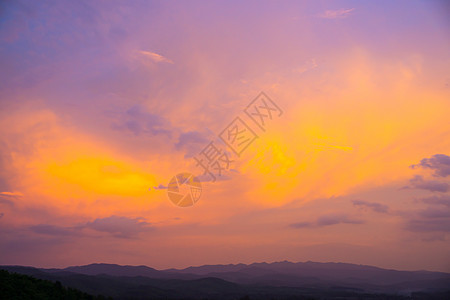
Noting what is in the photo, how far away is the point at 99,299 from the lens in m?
90.0

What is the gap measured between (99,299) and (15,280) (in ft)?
66.5

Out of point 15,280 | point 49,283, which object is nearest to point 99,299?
point 49,283

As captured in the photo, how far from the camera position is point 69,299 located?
78.1m

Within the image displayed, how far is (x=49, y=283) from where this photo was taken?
83.1m

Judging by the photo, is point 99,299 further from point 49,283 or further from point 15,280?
point 15,280

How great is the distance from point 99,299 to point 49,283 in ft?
41.5

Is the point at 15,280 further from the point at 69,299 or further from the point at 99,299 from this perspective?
the point at 99,299

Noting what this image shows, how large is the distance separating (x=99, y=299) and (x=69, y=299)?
12.9 m

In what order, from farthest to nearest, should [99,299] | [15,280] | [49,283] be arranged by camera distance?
[99,299], [49,283], [15,280]

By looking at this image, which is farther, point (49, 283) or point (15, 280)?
point (49, 283)

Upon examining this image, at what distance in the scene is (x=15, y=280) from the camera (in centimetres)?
7694

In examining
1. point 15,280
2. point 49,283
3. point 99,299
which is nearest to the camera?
point 15,280

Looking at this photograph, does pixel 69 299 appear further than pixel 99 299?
No

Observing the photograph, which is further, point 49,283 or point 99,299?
point 99,299
